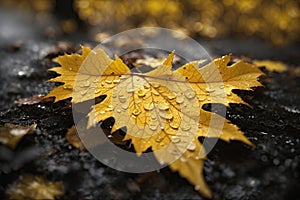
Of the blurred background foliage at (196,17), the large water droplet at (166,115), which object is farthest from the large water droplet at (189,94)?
the blurred background foliage at (196,17)

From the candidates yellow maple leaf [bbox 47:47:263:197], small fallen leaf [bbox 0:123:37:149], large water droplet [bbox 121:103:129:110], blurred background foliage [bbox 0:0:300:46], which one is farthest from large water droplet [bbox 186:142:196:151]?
blurred background foliage [bbox 0:0:300:46]

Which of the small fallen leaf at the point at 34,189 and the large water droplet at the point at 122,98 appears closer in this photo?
the small fallen leaf at the point at 34,189

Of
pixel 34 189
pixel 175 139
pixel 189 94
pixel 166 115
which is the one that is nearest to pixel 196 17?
pixel 189 94

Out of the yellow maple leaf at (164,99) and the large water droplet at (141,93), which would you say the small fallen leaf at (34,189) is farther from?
the large water droplet at (141,93)

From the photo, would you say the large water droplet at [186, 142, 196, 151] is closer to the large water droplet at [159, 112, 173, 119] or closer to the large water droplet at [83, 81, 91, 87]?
the large water droplet at [159, 112, 173, 119]

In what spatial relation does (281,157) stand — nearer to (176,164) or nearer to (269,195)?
(269,195)
